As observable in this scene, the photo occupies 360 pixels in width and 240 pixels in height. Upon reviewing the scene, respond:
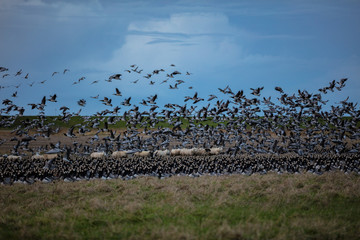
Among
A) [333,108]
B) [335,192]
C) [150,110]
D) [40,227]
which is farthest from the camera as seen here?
[333,108]

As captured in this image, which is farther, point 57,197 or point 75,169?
point 75,169

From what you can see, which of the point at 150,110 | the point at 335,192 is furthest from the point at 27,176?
the point at 335,192

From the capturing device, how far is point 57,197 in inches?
771

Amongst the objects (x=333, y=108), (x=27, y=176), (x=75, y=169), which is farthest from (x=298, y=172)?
(x=27, y=176)

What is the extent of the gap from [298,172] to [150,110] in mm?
13378

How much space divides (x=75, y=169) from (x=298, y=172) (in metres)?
17.8

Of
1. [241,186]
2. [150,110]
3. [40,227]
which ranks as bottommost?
[40,227]

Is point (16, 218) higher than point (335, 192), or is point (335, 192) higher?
point (335, 192)

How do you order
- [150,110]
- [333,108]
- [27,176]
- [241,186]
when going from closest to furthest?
[241,186] < [27,176] < [150,110] < [333,108]

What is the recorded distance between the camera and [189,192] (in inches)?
760

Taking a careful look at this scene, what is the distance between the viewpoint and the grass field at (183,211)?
12.7m

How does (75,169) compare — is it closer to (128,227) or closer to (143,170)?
(143,170)

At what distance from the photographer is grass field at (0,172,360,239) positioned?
12.7m

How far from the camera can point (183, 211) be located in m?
15.6
